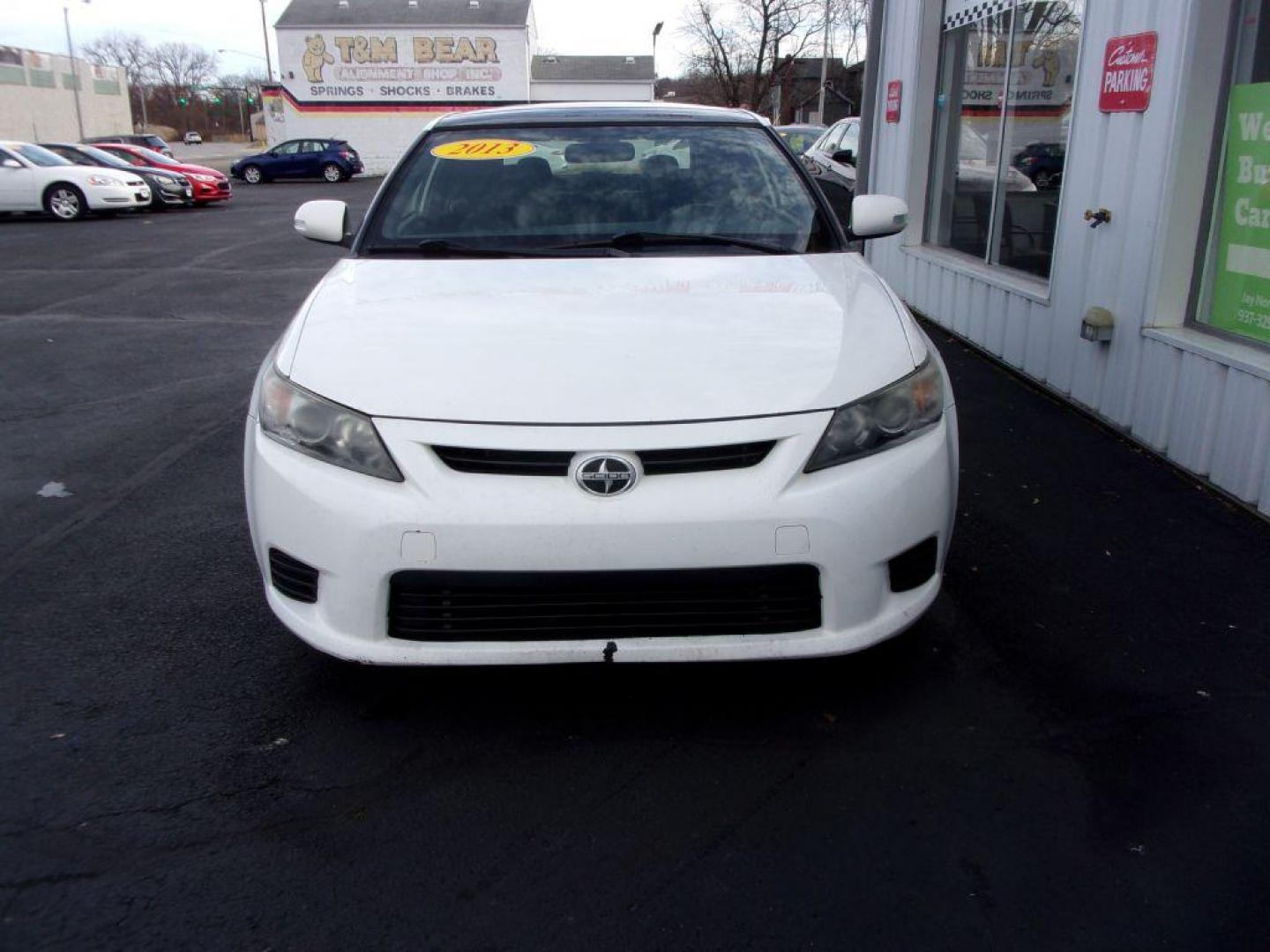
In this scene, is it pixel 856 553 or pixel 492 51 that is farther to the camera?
pixel 492 51

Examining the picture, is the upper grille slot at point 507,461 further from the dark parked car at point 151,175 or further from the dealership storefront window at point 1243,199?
the dark parked car at point 151,175

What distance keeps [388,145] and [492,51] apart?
581cm

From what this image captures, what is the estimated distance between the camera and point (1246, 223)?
4.88 meters

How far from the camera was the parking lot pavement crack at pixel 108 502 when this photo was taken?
13.7 feet

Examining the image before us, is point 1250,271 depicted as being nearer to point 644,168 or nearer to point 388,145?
point 644,168

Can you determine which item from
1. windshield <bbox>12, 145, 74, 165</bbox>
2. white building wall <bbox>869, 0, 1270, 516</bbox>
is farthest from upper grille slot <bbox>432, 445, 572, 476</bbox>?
windshield <bbox>12, 145, 74, 165</bbox>

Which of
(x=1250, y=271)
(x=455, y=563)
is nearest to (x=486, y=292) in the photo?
(x=455, y=563)

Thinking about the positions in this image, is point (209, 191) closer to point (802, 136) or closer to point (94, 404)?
point (802, 136)

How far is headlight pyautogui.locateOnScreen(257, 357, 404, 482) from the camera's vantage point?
269 centimetres

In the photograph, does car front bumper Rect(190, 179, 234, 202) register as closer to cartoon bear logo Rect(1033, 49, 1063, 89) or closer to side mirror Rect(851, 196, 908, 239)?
cartoon bear logo Rect(1033, 49, 1063, 89)

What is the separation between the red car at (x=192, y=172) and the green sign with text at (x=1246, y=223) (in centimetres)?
2397

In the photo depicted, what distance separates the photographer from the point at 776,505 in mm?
2617

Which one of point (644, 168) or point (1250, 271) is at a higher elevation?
point (644, 168)

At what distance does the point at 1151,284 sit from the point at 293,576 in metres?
4.40
